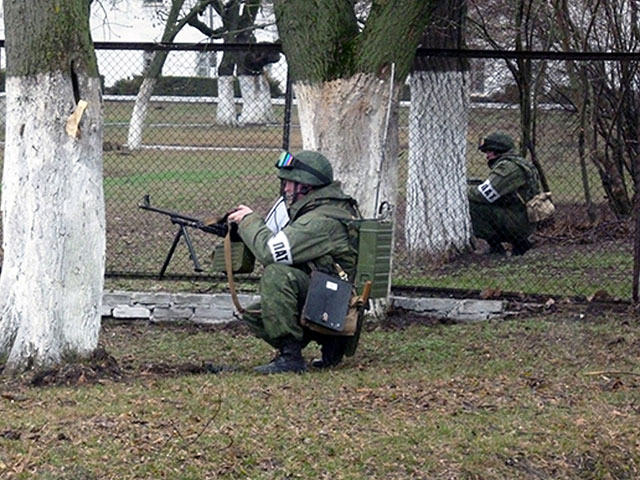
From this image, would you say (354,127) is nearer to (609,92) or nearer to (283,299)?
(283,299)

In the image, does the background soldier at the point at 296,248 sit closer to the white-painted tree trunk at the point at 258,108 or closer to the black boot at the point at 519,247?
the black boot at the point at 519,247

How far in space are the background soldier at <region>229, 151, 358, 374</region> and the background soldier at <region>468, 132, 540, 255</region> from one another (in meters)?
4.28

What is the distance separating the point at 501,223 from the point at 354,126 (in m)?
3.40

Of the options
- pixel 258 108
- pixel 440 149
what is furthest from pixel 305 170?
pixel 258 108

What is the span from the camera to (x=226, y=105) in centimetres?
1575

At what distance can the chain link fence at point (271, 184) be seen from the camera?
404 inches

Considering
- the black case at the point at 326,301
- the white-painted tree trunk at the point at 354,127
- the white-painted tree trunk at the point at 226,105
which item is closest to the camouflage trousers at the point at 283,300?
the black case at the point at 326,301

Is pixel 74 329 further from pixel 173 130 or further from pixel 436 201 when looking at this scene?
pixel 173 130

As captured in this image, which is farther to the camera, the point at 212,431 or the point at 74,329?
the point at 74,329

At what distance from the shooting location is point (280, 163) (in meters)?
7.09

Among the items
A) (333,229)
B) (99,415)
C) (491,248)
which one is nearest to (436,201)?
(491,248)

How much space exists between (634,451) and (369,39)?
12.0 ft

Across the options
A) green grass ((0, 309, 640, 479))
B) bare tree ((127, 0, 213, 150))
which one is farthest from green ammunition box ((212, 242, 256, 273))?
bare tree ((127, 0, 213, 150))

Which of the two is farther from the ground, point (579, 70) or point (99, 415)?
point (579, 70)
